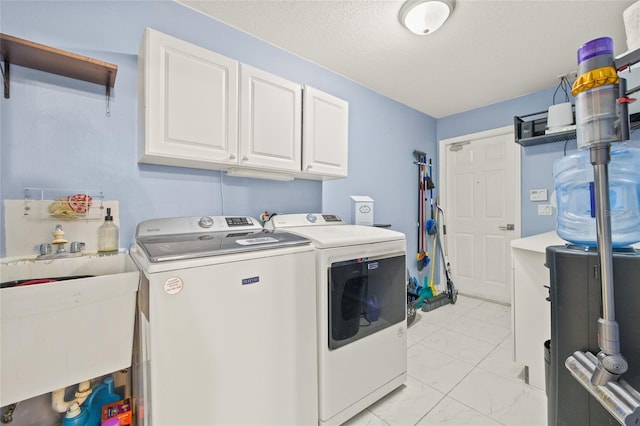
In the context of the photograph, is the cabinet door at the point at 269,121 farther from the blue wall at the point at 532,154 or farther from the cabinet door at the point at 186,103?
the blue wall at the point at 532,154

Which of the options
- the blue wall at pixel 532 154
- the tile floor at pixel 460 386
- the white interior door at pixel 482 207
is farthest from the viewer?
the white interior door at pixel 482 207

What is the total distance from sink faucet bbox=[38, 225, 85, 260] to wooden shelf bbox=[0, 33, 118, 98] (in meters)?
0.72

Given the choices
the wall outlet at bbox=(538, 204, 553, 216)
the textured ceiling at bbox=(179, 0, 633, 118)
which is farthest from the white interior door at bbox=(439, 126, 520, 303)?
the textured ceiling at bbox=(179, 0, 633, 118)

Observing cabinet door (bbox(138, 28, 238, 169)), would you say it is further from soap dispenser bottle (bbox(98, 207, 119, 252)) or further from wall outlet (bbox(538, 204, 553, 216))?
wall outlet (bbox(538, 204, 553, 216))

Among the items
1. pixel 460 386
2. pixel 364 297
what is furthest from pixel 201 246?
pixel 460 386

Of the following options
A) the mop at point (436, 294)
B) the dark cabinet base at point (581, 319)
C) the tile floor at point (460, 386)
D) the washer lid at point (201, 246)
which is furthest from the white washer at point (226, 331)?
the mop at point (436, 294)

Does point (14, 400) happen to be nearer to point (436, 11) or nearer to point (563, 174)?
point (563, 174)

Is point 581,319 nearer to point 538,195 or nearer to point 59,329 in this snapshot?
point 59,329

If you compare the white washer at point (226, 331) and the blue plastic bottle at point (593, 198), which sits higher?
the blue plastic bottle at point (593, 198)

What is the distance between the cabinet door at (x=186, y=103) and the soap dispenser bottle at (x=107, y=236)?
1.31 ft

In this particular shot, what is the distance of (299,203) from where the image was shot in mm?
2404

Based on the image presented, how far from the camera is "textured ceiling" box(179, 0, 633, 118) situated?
5.99 ft

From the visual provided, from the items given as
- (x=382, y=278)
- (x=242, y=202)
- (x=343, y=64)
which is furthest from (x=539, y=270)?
(x=343, y=64)

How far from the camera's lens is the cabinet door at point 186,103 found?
4.65 ft
